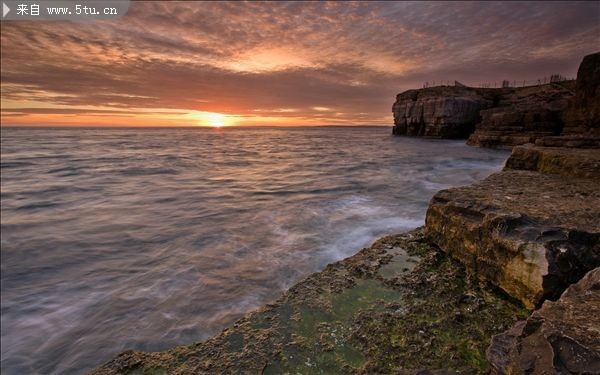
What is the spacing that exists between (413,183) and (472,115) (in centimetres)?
3414

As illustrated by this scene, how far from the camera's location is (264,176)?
16.0m

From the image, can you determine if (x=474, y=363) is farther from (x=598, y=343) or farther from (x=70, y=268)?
(x=70, y=268)

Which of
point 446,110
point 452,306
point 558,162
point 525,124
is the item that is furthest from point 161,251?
point 446,110

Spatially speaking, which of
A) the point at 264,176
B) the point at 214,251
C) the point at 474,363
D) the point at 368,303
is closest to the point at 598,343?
the point at 474,363

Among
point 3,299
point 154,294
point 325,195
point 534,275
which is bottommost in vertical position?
point 3,299

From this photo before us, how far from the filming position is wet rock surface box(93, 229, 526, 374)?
7.38 feet

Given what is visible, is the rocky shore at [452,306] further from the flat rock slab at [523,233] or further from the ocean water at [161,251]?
the ocean water at [161,251]

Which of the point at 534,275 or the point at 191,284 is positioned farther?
the point at 191,284

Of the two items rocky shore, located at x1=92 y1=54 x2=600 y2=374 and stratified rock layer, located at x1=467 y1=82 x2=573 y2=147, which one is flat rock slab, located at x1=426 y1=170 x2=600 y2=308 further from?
stratified rock layer, located at x1=467 y1=82 x2=573 y2=147

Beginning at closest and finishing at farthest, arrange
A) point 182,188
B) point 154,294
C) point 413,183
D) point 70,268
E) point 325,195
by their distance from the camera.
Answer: point 154,294 < point 70,268 < point 325,195 < point 413,183 < point 182,188

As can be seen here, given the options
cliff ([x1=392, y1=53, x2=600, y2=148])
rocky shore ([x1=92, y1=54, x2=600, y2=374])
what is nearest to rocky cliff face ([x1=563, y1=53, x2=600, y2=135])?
cliff ([x1=392, y1=53, x2=600, y2=148])

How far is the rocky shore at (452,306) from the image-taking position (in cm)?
178

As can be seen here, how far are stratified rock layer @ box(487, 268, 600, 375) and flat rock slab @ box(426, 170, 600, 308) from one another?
579 mm

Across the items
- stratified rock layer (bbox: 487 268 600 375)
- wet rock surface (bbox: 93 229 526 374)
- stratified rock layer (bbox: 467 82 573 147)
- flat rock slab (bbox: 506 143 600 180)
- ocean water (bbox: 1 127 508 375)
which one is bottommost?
ocean water (bbox: 1 127 508 375)
